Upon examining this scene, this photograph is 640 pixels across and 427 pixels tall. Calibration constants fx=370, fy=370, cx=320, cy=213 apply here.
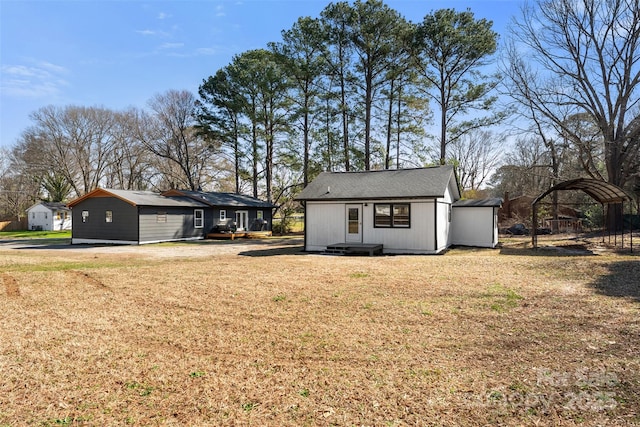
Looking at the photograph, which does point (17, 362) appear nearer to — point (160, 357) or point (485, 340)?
point (160, 357)

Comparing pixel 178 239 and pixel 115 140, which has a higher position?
pixel 115 140

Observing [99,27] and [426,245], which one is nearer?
[99,27]

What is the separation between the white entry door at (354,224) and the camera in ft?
54.4

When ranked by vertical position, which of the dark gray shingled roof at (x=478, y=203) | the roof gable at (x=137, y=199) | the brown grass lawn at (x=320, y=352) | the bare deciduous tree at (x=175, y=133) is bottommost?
the brown grass lawn at (x=320, y=352)

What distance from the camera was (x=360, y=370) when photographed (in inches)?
162

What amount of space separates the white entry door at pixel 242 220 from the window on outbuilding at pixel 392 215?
14.4 metres

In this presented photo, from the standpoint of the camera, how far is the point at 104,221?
2255 cm

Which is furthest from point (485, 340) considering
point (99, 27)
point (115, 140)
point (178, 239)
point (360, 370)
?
point (115, 140)

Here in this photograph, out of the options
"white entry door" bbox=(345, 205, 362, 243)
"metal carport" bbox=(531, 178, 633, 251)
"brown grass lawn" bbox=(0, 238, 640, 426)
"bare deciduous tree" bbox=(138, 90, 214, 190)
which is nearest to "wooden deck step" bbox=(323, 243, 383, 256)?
"white entry door" bbox=(345, 205, 362, 243)

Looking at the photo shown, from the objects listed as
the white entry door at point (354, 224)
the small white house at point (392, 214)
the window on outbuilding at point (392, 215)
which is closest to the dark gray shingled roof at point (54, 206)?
the small white house at point (392, 214)

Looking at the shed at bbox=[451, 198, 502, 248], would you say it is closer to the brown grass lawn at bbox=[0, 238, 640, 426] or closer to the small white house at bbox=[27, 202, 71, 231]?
the brown grass lawn at bbox=[0, 238, 640, 426]

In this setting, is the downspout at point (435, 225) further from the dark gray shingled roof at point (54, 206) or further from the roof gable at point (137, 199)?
the dark gray shingled roof at point (54, 206)

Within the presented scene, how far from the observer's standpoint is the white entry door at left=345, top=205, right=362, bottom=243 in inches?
653

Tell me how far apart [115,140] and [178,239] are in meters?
23.3
